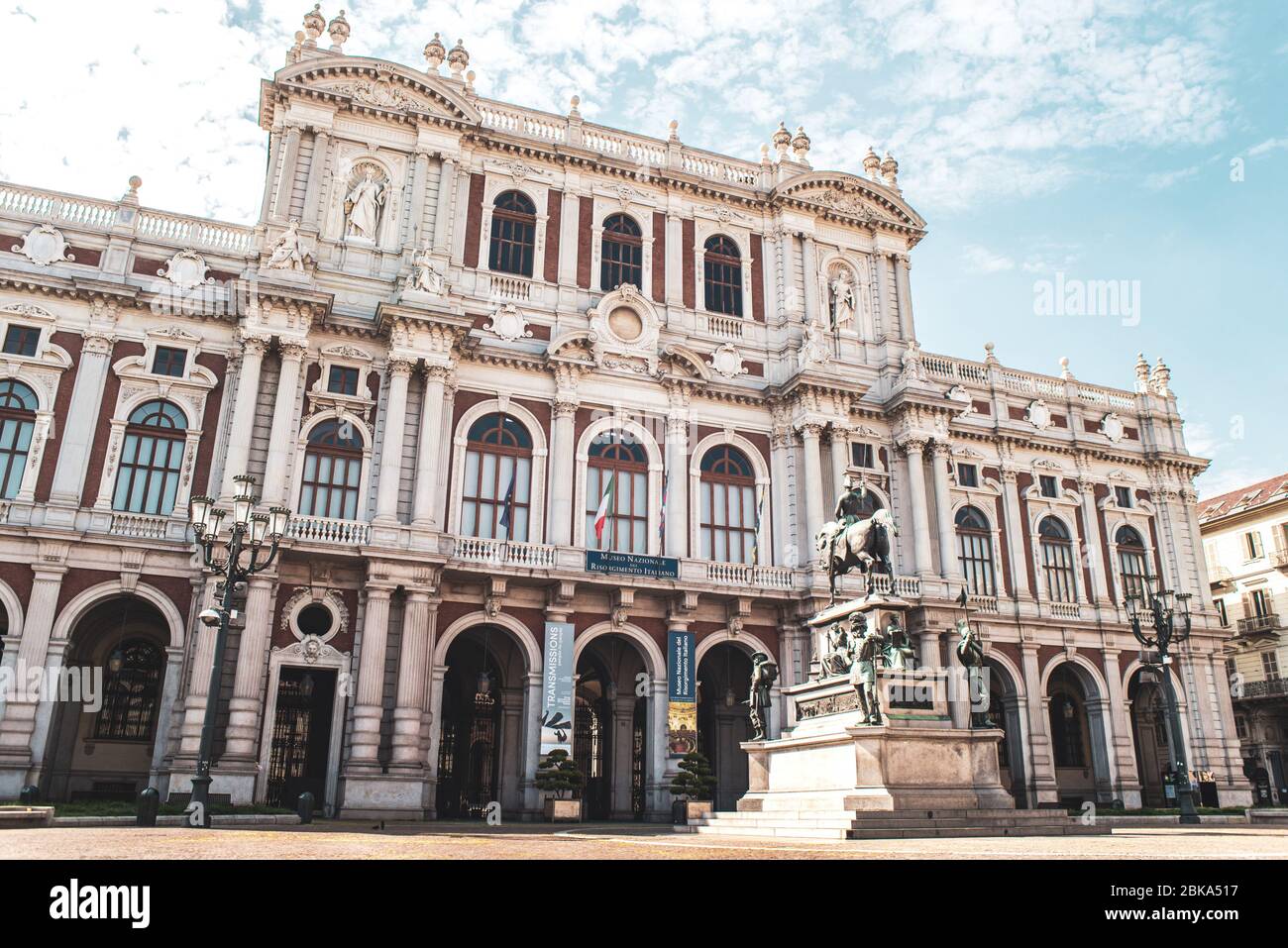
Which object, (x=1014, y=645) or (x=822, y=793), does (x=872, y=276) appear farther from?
(x=822, y=793)

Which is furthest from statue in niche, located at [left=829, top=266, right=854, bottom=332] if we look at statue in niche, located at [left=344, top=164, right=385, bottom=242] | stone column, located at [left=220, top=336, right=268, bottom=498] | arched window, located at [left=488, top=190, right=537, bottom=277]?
stone column, located at [left=220, top=336, right=268, bottom=498]

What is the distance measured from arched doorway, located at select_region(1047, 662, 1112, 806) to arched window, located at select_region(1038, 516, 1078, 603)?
2.60 metres

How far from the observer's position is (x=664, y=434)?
2998cm

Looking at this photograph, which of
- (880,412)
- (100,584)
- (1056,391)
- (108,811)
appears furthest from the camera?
(1056,391)

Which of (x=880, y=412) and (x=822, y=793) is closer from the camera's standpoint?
(x=822, y=793)

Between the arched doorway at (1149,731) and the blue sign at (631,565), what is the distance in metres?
19.2

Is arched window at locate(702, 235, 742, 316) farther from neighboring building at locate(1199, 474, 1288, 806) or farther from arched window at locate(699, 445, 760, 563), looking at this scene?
neighboring building at locate(1199, 474, 1288, 806)

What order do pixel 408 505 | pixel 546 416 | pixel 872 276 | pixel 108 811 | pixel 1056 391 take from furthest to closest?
1. pixel 1056 391
2. pixel 872 276
3. pixel 546 416
4. pixel 408 505
5. pixel 108 811

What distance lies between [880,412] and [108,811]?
2462cm

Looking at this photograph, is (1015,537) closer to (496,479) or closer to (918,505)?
(918,505)

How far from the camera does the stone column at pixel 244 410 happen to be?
80.5 feet

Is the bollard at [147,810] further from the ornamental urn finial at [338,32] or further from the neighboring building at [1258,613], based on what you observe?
the neighboring building at [1258,613]

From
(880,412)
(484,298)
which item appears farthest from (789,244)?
(484,298)

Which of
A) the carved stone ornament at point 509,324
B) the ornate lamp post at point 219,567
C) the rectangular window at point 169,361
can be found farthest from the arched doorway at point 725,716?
the rectangular window at point 169,361
